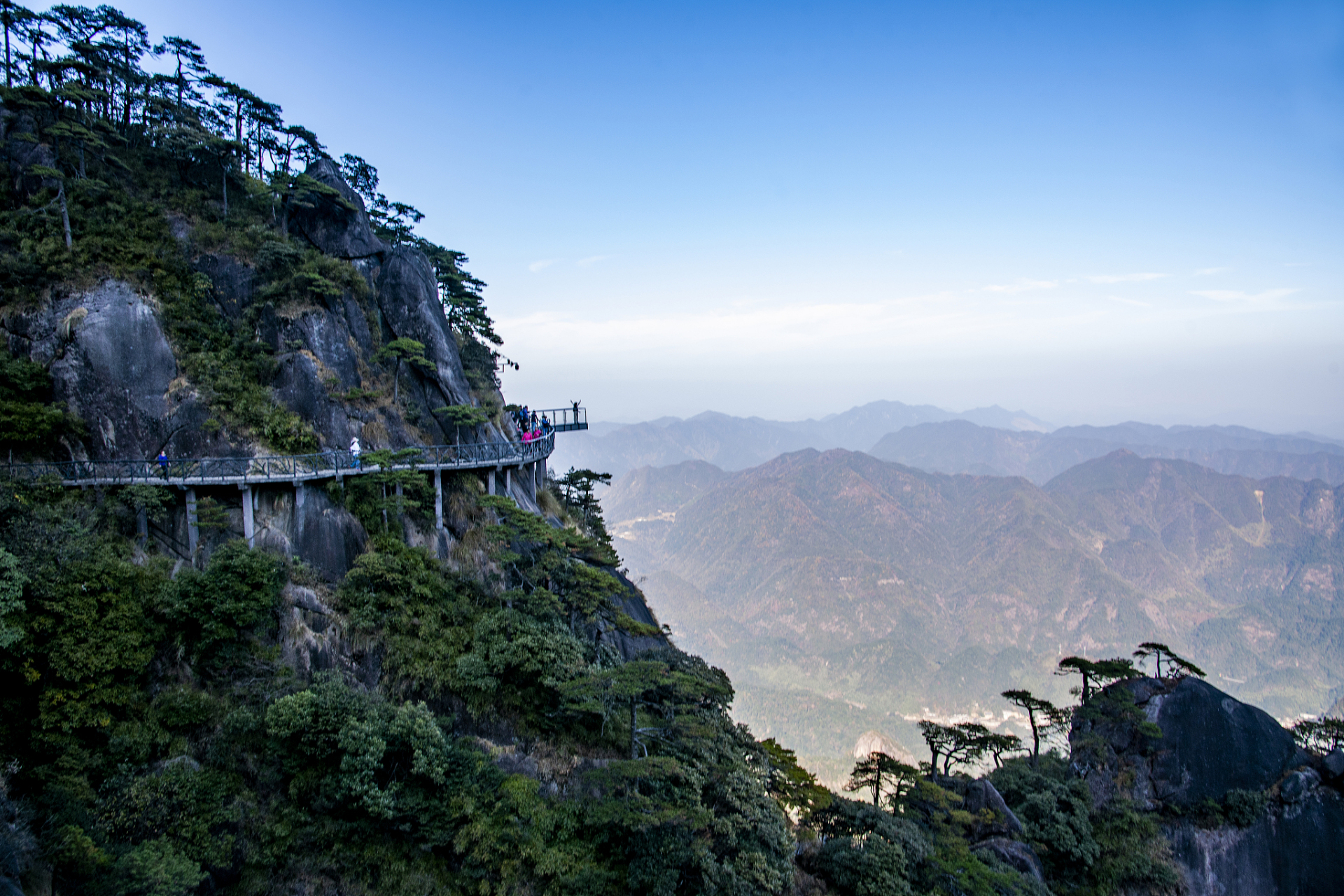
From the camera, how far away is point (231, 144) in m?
27.5

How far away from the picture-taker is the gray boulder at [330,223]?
1129 inches

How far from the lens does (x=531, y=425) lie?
33938 mm

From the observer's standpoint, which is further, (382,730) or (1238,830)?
(1238,830)

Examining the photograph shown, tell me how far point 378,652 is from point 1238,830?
127 feet

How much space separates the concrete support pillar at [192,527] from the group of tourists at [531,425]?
13.6m

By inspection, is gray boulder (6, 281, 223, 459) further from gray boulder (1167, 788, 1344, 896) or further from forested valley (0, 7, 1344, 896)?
gray boulder (1167, 788, 1344, 896)

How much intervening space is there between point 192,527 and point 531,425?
651 inches

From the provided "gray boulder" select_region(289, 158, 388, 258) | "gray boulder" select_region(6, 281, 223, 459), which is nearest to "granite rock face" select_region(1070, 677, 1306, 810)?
"gray boulder" select_region(6, 281, 223, 459)

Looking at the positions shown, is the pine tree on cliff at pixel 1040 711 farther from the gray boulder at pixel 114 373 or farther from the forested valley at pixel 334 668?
the gray boulder at pixel 114 373

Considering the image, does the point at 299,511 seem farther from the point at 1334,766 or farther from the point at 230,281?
the point at 1334,766

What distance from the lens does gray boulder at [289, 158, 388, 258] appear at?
2869 cm

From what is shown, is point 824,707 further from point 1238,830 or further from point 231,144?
point 231,144

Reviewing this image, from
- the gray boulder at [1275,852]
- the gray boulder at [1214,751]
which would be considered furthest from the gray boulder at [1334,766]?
the gray boulder at [1214,751]

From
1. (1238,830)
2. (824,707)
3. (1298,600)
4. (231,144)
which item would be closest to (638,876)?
(1238,830)
